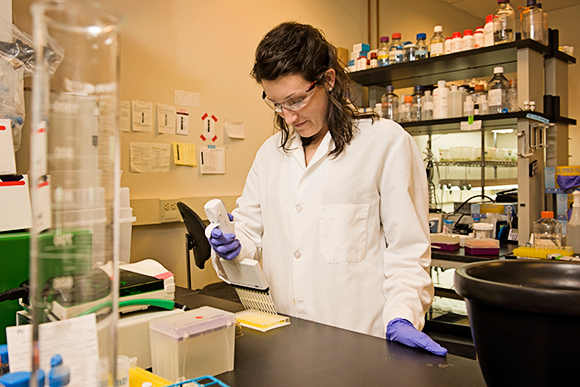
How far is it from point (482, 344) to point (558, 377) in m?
0.09

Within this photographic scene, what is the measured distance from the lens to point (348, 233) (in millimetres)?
1464

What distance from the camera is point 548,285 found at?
2.14 feet

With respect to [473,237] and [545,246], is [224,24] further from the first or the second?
[545,246]

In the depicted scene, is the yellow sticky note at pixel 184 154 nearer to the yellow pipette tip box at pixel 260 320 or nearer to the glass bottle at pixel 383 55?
the glass bottle at pixel 383 55

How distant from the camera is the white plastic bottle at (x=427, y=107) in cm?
329

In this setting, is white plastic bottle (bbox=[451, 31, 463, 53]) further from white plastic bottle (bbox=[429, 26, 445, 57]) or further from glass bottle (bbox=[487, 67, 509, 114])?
glass bottle (bbox=[487, 67, 509, 114])

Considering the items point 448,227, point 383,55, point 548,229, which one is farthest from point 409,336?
point 383,55

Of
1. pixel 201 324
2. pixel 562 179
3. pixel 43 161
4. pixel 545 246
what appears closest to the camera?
pixel 43 161

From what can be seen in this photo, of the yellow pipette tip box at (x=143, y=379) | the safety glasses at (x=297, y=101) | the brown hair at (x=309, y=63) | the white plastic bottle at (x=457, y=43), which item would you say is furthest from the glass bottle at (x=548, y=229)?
the yellow pipette tip box at (x=143, y=379)

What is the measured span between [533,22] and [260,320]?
2.69 metres

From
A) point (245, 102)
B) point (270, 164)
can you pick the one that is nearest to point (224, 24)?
point (245, 102)

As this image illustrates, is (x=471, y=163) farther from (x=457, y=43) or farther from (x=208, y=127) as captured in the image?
(x=208, y=127)

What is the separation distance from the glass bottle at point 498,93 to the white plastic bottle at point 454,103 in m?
0.22

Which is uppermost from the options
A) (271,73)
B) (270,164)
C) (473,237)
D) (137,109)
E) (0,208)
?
(137,109)
